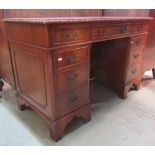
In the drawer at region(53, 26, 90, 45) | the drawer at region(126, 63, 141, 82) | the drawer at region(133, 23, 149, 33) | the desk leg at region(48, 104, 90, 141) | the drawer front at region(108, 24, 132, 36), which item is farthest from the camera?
the drawer at region(126, 63, 141, 82)

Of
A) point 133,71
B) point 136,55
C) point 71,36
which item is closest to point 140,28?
point 136,55

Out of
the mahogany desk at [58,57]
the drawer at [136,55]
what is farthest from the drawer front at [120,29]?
the drawer at [136,55]

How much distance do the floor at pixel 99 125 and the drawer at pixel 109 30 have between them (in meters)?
0.76

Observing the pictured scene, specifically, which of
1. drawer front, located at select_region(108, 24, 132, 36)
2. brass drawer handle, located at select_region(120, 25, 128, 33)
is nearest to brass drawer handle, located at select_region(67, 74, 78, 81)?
drawer front, located at select_region(108, 24, 132, 36)

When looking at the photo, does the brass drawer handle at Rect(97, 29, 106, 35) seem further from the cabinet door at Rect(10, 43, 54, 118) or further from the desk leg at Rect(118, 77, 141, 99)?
the desk leg at Rect(118, 77, 141, 99)

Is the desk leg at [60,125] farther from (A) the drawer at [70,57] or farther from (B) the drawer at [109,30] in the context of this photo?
(B) the drawer at [109,30]

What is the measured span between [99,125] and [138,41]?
100 centimetres

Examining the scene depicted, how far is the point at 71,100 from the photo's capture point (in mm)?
1336

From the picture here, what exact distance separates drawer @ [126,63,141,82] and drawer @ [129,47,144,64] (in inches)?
2.3

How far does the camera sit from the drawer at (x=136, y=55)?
182 centimetres

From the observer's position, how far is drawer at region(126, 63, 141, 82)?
1892mm

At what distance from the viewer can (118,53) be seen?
1.87m
